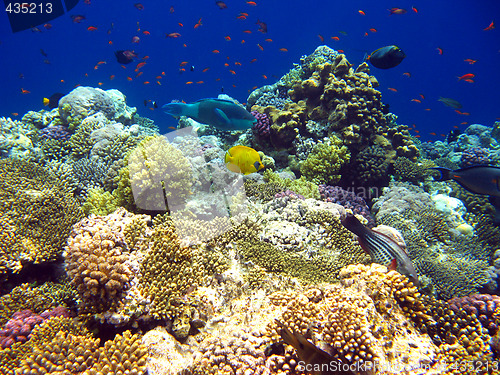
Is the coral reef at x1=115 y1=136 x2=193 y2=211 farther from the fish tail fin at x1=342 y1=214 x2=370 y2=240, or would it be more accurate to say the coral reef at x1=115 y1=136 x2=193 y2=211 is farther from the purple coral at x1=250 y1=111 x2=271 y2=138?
the purple coral at x1=250 y1=111 x2=271 y2=138

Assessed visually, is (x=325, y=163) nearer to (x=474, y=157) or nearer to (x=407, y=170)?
(x=407, y=170)

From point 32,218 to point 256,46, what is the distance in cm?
10738

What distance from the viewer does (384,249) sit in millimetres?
3314

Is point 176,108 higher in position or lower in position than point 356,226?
higher

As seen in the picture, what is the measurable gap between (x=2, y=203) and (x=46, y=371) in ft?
11.3

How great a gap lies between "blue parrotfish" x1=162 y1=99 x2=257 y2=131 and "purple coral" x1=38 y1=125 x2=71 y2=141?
5179 mm

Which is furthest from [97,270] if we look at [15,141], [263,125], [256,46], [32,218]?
[256,46]

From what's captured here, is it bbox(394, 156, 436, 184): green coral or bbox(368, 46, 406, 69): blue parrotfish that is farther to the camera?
bbox(394, 156, 436, 184): green coral

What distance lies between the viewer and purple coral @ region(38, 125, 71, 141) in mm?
7569

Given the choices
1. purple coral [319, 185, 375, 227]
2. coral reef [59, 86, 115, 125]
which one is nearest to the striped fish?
purple coral [319, 185, 375, 227]

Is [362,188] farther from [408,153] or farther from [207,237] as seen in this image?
[207,237]

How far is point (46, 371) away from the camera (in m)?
2.10

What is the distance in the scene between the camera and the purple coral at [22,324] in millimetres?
2687

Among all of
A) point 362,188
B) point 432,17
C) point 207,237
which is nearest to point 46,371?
point 207,237
